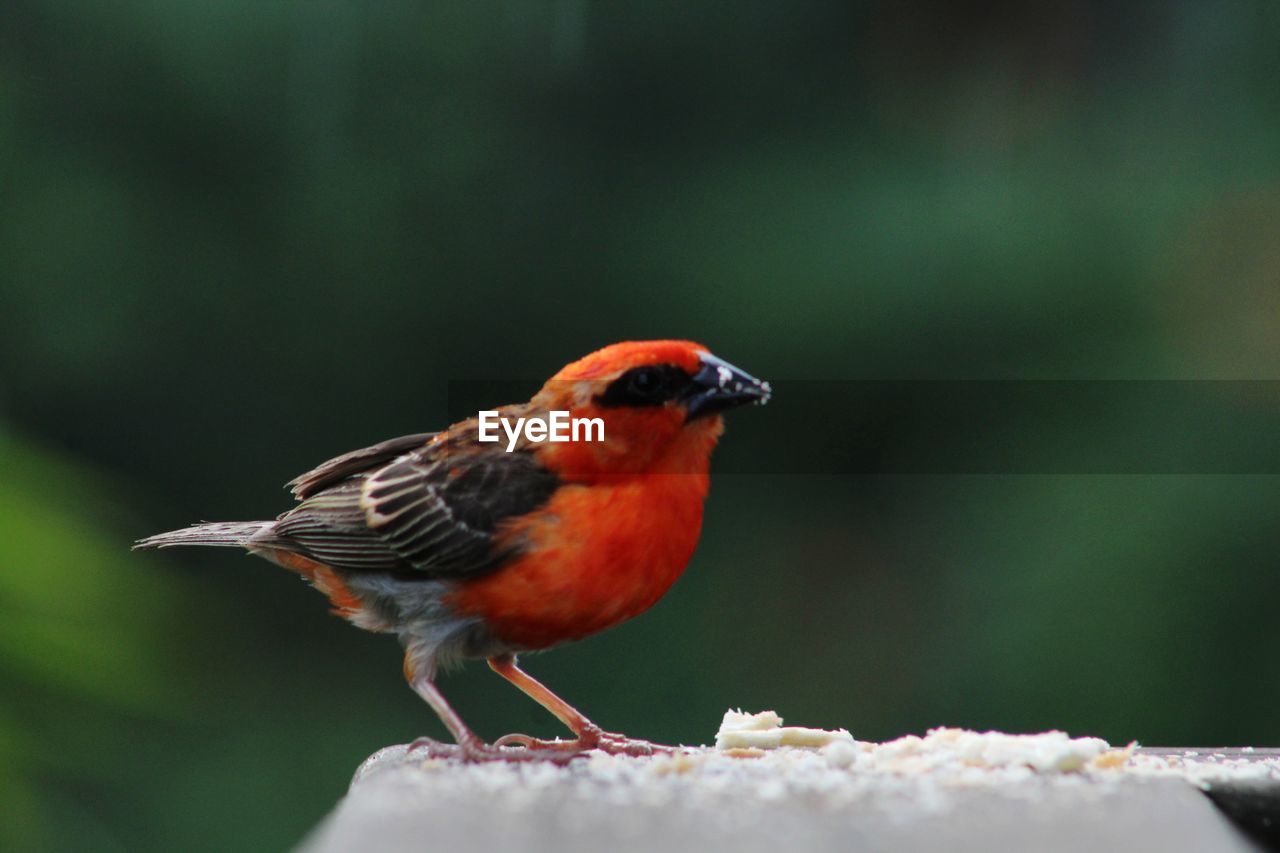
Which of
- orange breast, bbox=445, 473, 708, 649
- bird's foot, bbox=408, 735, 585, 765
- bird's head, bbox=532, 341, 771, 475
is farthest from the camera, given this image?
bird's head, bbox=532, 341, 771, 475

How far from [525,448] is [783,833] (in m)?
1.39

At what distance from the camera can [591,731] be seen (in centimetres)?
300

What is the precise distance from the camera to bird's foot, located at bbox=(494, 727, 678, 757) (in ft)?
9.49

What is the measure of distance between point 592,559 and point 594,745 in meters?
0.43

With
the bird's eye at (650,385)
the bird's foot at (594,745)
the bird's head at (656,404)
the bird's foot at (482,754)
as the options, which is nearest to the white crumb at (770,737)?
the bird's foot at (594,745)

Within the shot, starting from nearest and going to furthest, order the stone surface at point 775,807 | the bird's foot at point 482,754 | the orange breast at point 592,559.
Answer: the stone surface at point 775,807
the bird's foot at point 482,754
the orange breast at point 592,559

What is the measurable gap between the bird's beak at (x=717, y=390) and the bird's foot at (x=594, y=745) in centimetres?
58

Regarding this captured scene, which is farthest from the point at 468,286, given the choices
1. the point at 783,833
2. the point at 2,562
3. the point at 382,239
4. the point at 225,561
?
the point at 783,833

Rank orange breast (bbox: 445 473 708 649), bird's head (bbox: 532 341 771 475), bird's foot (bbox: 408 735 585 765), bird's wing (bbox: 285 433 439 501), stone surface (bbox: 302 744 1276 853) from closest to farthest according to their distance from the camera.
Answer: stone surface (bbox: 302 744 1276 853)
bird's foot (bbox: 408 735 585 765)
orange breast (bbox: 445 473 708 649)
bird's head (bbox: 532 341 771 475)
bird's wing (bbox: 285 433 439 501)

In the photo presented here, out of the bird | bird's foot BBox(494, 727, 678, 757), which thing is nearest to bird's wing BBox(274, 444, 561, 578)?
the bird

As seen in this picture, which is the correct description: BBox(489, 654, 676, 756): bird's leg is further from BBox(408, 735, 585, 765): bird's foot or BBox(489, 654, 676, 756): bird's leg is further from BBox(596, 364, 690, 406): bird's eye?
BBox(596, 364, 690, 406): bird's eye

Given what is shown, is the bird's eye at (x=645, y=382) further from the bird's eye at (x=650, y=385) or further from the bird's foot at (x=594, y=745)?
the bird's foot at (x=594, y=745)

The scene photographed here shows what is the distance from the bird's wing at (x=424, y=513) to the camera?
2898 mm

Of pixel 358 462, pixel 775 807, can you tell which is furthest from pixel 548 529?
pixel 775 807
